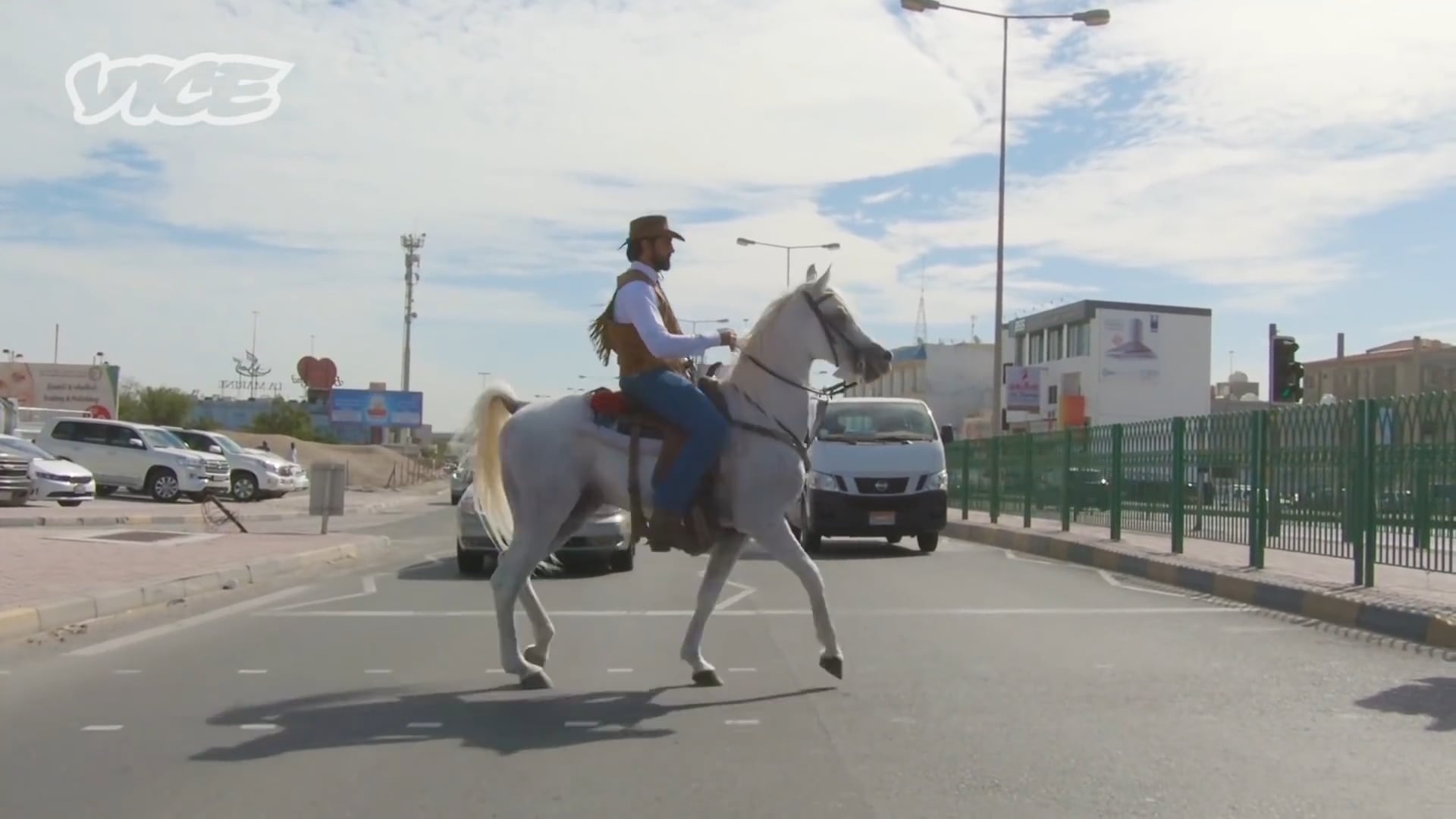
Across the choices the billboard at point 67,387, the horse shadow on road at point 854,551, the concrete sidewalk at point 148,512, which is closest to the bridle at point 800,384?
the horse shadow on road at point 854,551

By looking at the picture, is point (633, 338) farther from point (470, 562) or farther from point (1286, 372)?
point (1286, 372)

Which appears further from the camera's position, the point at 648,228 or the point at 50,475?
the point at 50,475

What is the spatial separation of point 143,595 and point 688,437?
628 centimetres

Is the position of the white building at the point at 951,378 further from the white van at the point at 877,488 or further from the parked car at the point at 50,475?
the white van at the point at 877,488

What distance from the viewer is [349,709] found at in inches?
268

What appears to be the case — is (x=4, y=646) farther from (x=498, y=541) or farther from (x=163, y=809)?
(x=163, y=809)

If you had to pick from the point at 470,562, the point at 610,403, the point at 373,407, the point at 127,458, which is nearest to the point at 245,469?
the point at 127,458

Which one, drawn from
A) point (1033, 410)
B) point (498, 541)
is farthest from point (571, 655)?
point (1033, 410)

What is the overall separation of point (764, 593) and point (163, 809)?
8.01 m

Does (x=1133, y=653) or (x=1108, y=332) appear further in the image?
(x=1108, y=332)

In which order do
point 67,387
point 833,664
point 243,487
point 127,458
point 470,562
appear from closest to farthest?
point 833,664 → point 470,562 → point 127,458 → point 243,487 → point 67,387

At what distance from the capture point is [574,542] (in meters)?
14.5

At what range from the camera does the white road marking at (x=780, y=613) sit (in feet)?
35.4

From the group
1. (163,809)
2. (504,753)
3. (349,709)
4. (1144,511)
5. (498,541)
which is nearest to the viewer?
(163,809)
